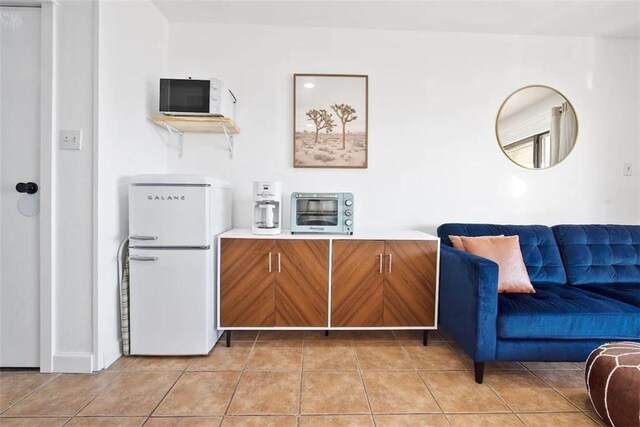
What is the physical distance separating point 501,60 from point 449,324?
230 cm

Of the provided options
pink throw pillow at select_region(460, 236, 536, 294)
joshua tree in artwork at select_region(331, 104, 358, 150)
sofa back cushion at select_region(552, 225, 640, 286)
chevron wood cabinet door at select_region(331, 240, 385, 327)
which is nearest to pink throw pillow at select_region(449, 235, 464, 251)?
pink throw pillow at select_region(460, 236, 536, 294)

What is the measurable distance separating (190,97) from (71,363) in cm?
185

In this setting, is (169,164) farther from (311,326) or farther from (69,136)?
(311,326)

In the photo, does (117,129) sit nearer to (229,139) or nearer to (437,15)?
(229,139)

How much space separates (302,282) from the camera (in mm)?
2168

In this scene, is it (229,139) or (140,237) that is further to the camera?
(229,139)

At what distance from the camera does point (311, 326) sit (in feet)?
7.13

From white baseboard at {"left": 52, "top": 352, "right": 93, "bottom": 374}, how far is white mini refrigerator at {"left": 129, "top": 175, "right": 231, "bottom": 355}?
0.79ft

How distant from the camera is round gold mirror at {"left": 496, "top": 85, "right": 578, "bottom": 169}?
2691mm

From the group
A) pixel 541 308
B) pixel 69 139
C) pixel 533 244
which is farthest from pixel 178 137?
pixel 533 244

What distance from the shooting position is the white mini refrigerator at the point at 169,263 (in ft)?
6.43

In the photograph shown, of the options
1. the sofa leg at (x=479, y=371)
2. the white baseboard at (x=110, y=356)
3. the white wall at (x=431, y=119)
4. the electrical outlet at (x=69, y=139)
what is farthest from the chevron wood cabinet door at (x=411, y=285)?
the electrical outlet at (x=69, y=139)

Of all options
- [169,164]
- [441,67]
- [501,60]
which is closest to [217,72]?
[169,164]

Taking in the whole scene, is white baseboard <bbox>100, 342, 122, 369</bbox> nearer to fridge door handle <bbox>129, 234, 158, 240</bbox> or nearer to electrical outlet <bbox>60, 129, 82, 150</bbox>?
fridge door handle <bbox>129, 234, 158, 240</bbox>
